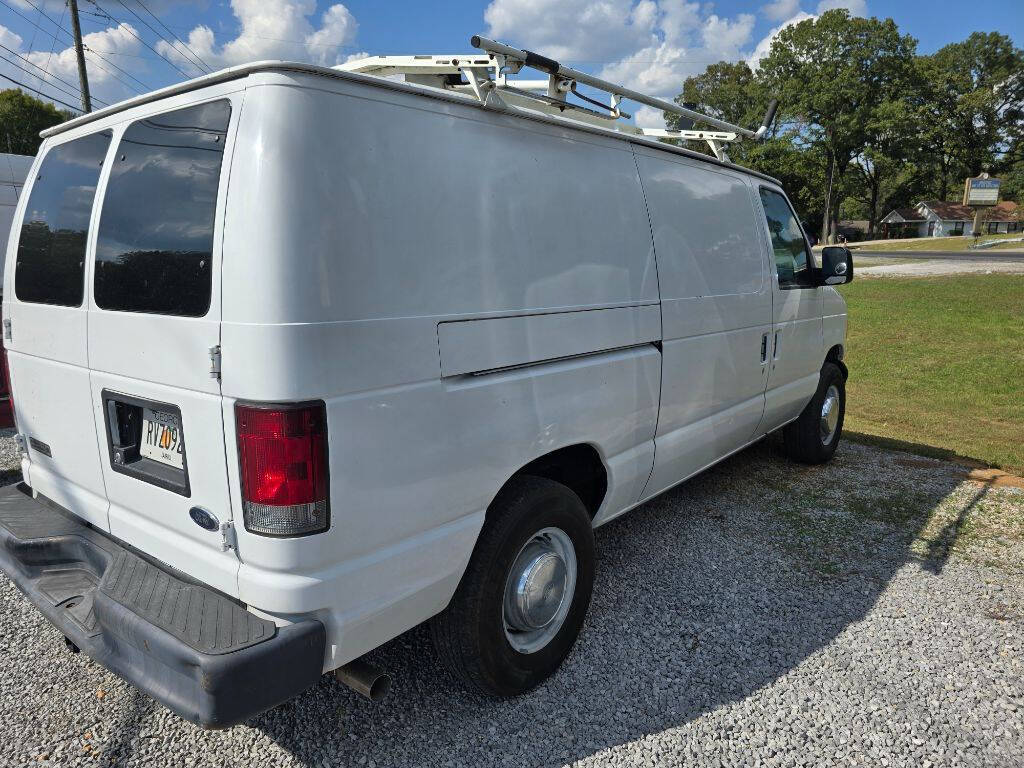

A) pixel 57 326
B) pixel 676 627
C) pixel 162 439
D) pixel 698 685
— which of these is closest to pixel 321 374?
pixel 162 439

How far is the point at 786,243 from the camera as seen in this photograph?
15.8ft

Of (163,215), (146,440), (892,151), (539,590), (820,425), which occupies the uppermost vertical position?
(892,151)

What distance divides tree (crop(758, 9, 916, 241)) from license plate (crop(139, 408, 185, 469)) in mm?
66349

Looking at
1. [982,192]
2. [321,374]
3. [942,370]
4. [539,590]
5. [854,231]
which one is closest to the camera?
[321,374]

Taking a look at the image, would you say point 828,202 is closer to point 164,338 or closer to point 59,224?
point 59,224

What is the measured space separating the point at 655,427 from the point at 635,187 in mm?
1166

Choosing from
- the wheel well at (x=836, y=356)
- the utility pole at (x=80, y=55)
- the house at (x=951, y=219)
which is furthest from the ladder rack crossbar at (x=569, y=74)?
the house at (x=951, y=219)

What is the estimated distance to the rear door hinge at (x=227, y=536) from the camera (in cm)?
204

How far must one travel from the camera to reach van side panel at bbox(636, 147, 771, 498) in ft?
11.2

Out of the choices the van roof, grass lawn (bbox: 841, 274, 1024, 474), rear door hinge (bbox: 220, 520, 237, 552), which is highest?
the van roof

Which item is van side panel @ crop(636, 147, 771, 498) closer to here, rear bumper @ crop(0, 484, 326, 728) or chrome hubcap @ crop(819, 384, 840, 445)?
chrome hubcap @ crop(819, 384, 840, 445)

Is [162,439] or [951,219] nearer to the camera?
[162,439]

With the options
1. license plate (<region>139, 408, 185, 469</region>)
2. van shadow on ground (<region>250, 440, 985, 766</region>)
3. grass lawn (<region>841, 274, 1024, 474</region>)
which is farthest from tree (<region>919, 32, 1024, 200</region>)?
license plate (<region>139, 408, 185, 469</region>)

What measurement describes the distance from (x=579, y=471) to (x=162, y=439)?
5.69 ft
